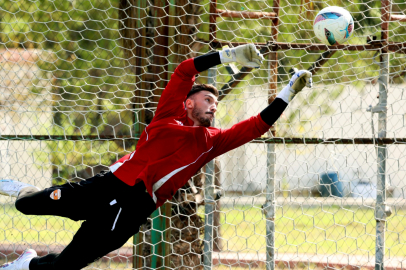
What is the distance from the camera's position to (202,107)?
3.43 m

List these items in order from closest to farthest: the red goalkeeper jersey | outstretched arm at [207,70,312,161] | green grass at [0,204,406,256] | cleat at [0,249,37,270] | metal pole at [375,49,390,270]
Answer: outstretched arm at [207,70,312,161], the red goalkeeper jersey, cleat at [0,249,37,270], metal pole at [375,49,390,270], green grass at [0,204,406,256]

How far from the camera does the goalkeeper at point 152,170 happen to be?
3.21 m

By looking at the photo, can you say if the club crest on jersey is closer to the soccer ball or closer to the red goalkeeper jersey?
the red goalkeeper jersey

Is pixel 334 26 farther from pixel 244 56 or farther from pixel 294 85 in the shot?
pixel 244 56

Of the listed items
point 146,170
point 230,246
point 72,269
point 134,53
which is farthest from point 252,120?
point 230,246

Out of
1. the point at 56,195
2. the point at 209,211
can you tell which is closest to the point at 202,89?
the point at 209,211

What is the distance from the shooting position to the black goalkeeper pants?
3.22 meters

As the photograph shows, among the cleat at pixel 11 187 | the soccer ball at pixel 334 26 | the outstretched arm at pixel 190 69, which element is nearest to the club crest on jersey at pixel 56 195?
A: the cleat at pixel 11 187

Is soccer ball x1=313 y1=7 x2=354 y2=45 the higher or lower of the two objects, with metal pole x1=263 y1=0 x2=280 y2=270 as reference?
higher

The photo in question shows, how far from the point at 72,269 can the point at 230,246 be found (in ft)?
13.8

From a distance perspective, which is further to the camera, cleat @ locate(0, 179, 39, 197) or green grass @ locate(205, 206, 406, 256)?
green grass @ locate(205, 206, 406, 256)

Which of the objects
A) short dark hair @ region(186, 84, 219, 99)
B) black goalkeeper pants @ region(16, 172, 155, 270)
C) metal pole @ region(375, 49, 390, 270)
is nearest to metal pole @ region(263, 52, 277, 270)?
short dark hair @ region(186, 84, 219, 99)

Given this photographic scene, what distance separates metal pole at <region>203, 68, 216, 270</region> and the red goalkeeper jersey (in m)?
0.69

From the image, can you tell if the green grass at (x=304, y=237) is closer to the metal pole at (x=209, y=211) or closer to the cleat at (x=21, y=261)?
the metal pole at (x=209, y=211)
